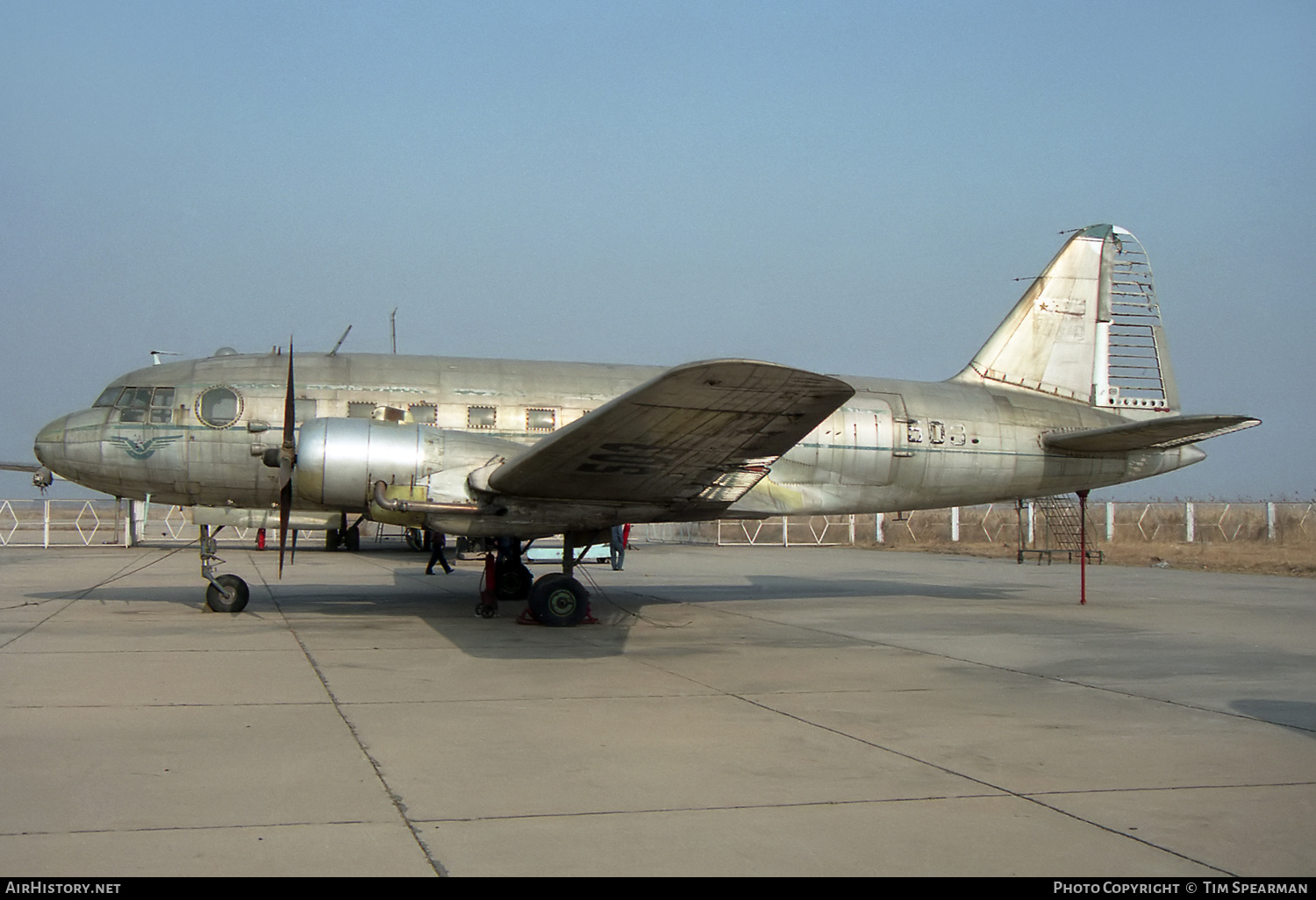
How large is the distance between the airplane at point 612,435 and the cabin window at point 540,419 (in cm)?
3

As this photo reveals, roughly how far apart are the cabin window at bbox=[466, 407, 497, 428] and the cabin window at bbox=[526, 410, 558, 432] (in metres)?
0.47

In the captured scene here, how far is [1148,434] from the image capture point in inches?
661

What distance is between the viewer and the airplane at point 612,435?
12.0 metres

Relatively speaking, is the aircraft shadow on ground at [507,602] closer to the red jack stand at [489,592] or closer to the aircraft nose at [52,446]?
the red jack stand at [489,592]

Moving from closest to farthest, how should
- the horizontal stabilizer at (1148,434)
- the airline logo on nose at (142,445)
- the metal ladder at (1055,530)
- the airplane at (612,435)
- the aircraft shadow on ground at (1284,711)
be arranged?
the aircraft shadow on ground at (1284,711), the airplane at (612,435), the airline logo on nose at (142,445), the horizontal stabilizer at (1148,434), the metal ladder at (1055,530)

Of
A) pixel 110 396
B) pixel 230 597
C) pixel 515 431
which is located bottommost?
pixel 230 597

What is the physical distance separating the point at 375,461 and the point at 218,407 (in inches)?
132

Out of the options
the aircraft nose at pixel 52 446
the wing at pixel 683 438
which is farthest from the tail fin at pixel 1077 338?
the aircraft nose at pixel 52 446

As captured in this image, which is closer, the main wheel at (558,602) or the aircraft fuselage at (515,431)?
the main wheel at (558,602)

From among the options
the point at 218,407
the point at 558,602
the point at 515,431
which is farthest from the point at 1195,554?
the point at 218,407

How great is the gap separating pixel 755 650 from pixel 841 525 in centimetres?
4387

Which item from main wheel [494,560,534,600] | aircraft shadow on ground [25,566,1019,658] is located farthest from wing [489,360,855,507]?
main wheel [494,560,534,600]

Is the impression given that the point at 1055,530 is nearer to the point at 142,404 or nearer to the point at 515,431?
the point at 515,431

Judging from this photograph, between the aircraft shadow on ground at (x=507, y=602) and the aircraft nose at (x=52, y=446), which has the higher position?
the aircraft nose at (x=52, y=446)
